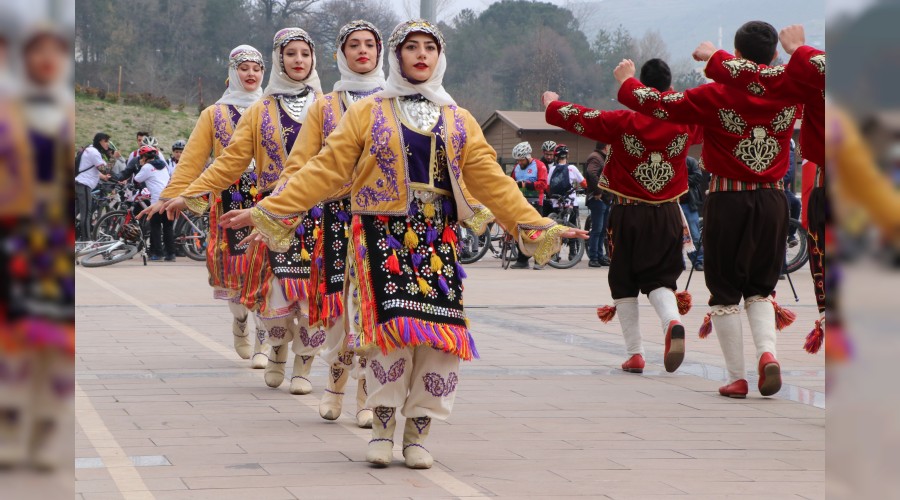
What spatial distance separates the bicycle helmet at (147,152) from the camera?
1844 cm

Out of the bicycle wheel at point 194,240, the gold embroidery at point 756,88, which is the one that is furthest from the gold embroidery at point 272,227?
the bicycle wheel at point 194,240

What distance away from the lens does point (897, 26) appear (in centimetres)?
71

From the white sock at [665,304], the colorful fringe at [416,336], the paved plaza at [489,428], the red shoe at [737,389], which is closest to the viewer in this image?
the paved plaza at [489,428]

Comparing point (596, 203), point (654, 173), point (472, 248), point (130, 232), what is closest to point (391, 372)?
point (654, 173)

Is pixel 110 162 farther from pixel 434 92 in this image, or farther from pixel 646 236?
pixel 434 92

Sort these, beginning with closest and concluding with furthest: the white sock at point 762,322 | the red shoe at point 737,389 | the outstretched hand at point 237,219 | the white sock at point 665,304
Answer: the outstretched hand at point 237,219
the white sock at point 762,322
the red shoe at point 737,389
the white sock at point 665,304

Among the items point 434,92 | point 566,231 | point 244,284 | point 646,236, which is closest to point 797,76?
point 566,231

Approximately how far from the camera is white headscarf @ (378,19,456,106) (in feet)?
16.3

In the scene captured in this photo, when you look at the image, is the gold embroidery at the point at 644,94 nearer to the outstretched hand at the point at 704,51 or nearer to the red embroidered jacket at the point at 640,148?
the outstretched hand at the point at 704,51

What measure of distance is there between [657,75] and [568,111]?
0.59 meters

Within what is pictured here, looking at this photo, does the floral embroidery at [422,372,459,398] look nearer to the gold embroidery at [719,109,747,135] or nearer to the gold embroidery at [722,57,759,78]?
the gold embroidery at [722,57,759,78]

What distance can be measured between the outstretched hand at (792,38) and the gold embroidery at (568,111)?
105 inches

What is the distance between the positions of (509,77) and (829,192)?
74.4 m

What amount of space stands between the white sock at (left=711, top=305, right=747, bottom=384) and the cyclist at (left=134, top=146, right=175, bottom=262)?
12.8 m
